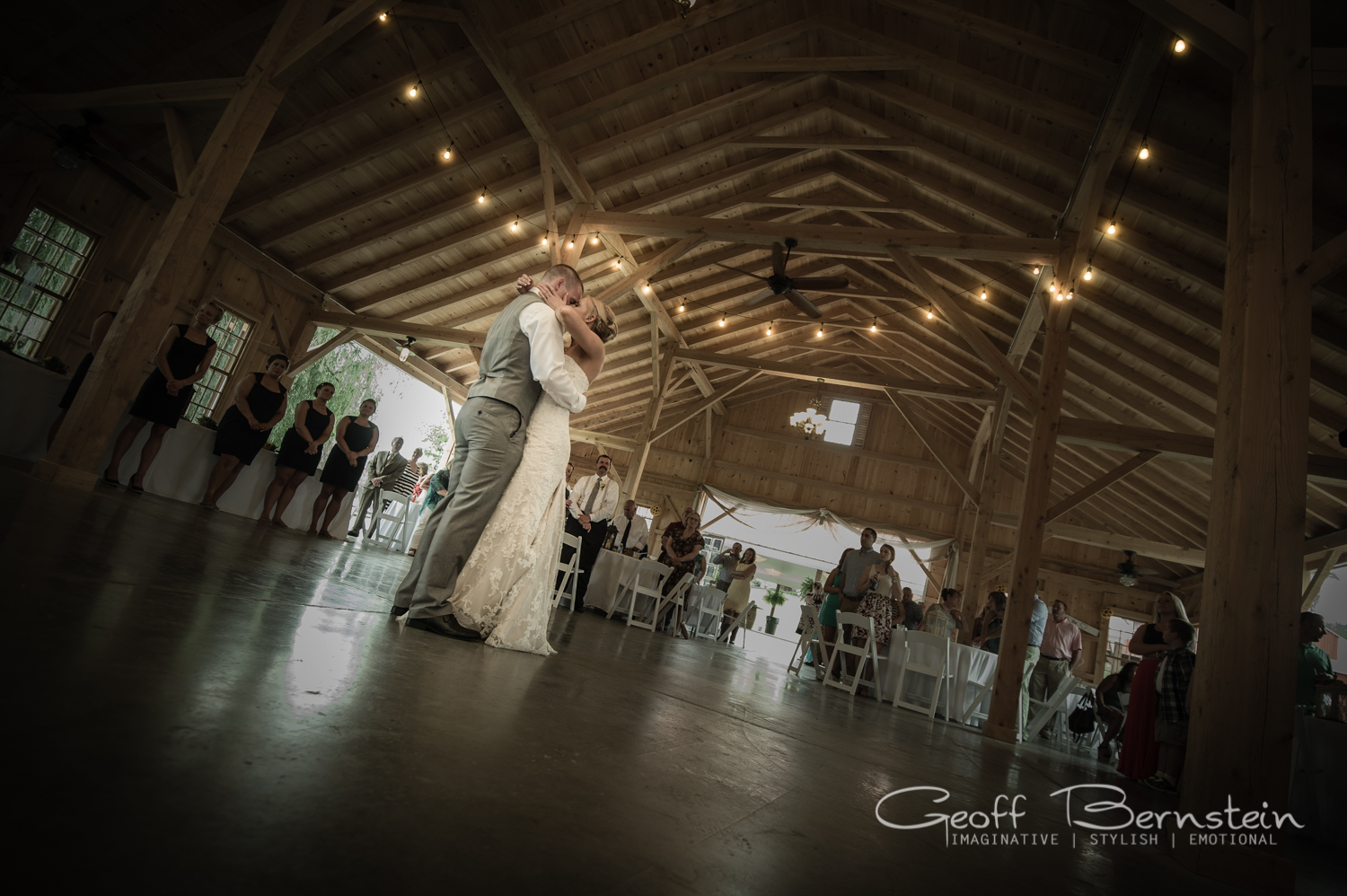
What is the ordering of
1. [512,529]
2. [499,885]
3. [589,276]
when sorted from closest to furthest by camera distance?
1. [499,885]
2. [512,529]
3. [589,276]

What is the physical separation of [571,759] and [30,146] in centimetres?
971

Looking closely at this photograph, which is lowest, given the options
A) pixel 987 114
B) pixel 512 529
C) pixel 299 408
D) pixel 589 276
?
pixel 512 529

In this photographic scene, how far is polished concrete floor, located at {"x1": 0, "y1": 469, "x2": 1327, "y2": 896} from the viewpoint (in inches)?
20.3

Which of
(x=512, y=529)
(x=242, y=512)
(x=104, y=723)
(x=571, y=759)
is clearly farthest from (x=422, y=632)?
(x=242, y=512)

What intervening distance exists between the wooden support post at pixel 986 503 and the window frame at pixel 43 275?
11221mm

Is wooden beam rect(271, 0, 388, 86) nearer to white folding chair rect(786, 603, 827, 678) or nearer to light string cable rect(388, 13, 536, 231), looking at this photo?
light string cable rect(388, 13, 536, 231)

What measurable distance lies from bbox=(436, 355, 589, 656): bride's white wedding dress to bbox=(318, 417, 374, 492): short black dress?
4698 mm

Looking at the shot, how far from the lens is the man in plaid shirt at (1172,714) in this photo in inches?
143

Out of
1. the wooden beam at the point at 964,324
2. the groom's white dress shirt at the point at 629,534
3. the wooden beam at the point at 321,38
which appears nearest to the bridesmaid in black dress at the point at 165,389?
the wooden beam at the point at 321,38

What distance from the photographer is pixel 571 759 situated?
1.03 meters

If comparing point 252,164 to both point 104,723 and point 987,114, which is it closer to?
point 987,114

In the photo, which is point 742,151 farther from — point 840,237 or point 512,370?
point 512,370

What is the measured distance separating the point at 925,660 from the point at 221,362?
9.89 m

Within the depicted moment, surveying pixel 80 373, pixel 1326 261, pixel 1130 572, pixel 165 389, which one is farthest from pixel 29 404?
pixel 1130 572
